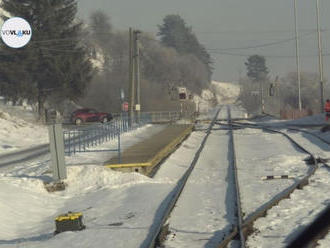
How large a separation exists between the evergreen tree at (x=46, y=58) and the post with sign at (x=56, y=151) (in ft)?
120

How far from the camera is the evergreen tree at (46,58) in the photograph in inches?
1994

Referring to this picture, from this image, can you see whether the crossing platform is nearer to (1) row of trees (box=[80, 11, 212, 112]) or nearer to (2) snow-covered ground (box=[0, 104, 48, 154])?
(2) snow-covered ground (box=[0, 104, 48, 154])

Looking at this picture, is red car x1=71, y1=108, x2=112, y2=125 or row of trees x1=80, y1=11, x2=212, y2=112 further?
row of trees x1=80, y1=11, x2=212, y2=112

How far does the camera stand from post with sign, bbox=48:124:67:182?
49.4 ft

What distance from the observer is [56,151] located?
595 inches

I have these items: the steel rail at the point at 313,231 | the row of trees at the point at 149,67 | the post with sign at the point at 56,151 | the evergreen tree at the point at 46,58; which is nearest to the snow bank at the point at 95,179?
the post with sign at the point at 56,151

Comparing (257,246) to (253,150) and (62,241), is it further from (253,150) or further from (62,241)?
(253,150)

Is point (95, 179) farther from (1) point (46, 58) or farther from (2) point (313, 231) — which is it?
(1) point (46, 58)

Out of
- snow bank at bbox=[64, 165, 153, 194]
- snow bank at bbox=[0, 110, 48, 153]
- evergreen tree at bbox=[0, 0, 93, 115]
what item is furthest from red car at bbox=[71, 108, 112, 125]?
snow bank at bbox=[64, 165, 153, 194]

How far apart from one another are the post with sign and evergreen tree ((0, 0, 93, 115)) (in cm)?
3652

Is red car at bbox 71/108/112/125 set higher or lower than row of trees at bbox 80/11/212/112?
lower

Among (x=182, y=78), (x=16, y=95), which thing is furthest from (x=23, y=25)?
(x=182, y=78)

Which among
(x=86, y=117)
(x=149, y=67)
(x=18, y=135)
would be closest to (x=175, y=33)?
(x=149, y=67)

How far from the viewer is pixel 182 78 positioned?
16012 centimetres
